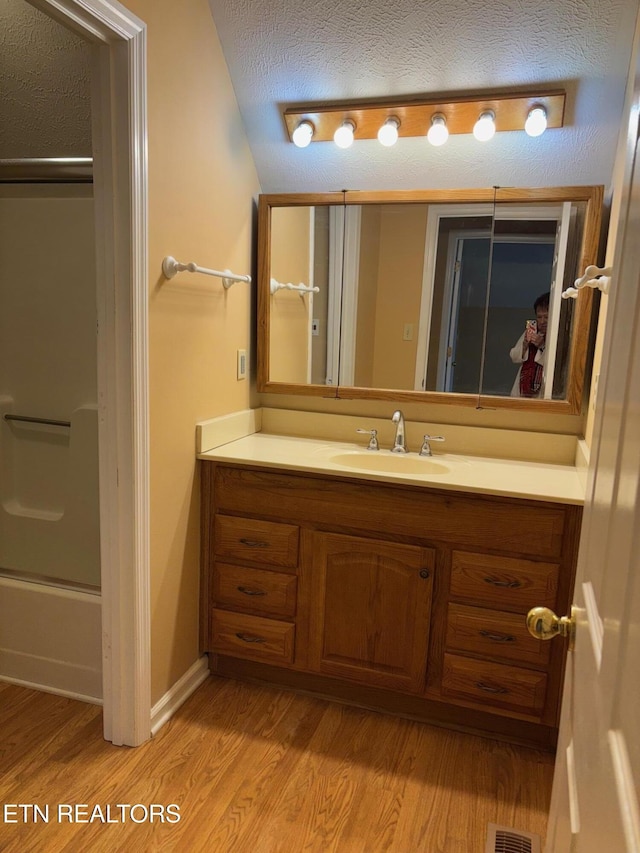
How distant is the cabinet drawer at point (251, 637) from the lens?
2119 millimetres

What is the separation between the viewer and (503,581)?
185cm

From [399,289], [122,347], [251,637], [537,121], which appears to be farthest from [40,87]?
[251,637]

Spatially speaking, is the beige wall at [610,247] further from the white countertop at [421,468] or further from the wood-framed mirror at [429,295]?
the white countertop at [421,468]

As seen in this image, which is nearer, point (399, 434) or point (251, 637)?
point (251, 637)

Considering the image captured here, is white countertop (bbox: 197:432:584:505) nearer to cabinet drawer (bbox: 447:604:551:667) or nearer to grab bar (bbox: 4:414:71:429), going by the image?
cabinet drawer (bbox: 447:604:551:667)

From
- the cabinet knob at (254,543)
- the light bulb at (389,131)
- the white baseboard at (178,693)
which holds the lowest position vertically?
the white baseboard at (178,693)

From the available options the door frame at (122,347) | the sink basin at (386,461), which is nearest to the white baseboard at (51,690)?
the door frame at (122,347)

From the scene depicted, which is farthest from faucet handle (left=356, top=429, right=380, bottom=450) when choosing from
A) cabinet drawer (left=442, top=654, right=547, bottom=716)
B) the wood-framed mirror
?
cabinet drawer (left=442, top=654, right=547, bottom=716)

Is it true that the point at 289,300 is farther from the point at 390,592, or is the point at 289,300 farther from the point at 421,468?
the point at 390,592

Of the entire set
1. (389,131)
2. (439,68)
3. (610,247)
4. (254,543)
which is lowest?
(254,543)

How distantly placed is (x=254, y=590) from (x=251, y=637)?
0.17m

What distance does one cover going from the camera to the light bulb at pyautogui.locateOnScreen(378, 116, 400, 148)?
2.07 metres

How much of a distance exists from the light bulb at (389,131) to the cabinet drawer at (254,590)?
1524 mm

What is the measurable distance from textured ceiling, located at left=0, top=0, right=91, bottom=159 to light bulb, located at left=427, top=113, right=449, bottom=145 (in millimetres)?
1097
